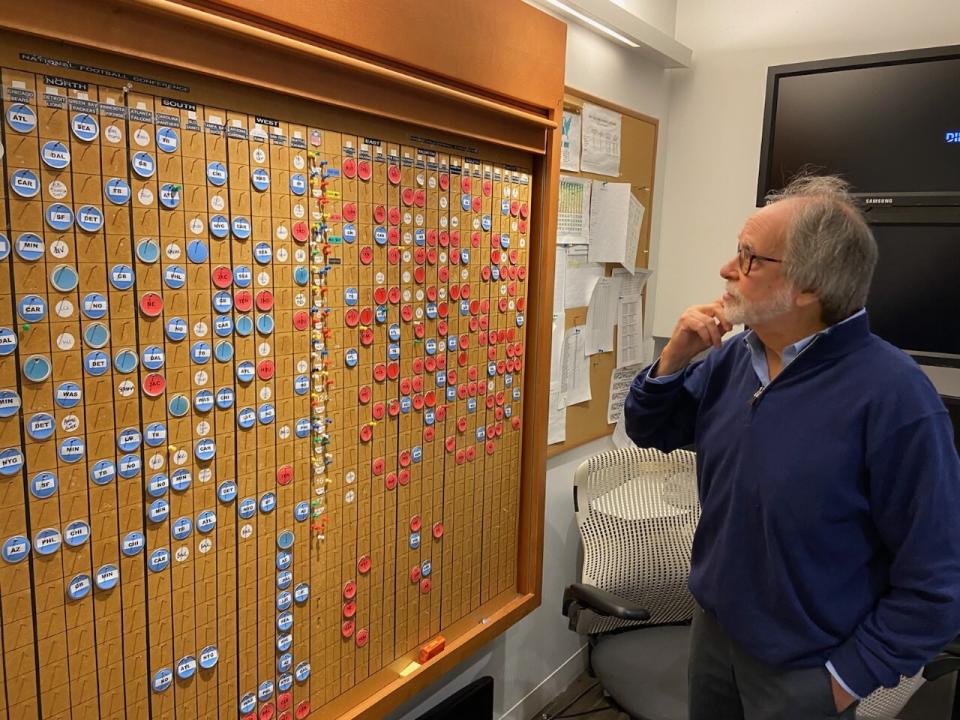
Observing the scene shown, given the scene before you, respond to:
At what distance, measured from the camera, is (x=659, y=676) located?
1.91 m

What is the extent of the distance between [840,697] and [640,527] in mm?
944

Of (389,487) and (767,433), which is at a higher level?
(767,433)

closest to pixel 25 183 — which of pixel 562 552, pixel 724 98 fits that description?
pixel 562 552

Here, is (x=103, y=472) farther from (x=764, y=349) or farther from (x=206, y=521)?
(x=764, y=349)

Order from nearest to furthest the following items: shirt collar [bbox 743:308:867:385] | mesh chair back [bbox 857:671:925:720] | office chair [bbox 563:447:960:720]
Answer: shirt collar [bbox 743:308:867:385], mesh chair back [bbox 857:671:925:720], office chair [bbox 563:447:960:720]

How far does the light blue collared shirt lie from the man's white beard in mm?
67

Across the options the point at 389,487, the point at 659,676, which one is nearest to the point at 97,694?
the point at 389,487

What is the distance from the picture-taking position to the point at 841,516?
128 centimetres

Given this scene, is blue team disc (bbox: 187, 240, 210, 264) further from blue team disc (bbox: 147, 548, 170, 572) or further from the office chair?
the office chair

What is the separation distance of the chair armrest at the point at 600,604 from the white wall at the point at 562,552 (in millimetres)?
354

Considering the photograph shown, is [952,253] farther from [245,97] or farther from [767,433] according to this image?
[245,97]

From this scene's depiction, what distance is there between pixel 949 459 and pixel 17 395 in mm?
1476

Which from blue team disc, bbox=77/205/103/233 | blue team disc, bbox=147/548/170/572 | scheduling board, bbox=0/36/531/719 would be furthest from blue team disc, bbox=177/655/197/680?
blue team disc, bbox=77/205/103/233

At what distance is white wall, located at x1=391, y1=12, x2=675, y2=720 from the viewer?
2.20 m
